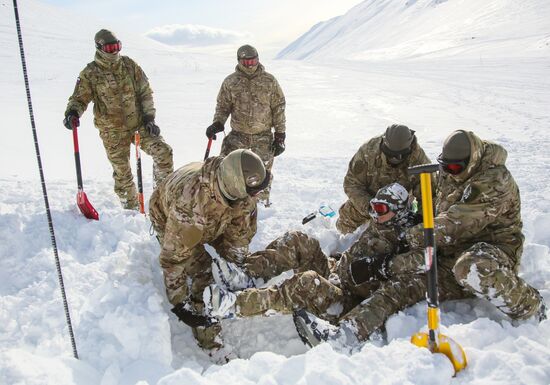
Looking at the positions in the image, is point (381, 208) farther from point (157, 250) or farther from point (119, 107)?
point (119, 107)

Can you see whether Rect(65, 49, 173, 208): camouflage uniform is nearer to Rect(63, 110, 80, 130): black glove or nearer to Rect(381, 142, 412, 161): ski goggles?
Rect(63, 110, 80, 130): black glove

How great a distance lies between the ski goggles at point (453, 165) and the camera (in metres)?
3.86

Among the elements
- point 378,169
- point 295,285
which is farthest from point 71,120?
point 378,169

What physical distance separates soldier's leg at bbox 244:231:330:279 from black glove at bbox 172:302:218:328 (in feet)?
2.26

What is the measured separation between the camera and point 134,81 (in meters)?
5.98

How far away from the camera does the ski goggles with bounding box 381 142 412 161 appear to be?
16.1 ft

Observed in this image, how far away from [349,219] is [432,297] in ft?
9.19

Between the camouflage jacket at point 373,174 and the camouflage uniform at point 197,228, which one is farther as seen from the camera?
the camouflage jacket at point 373,174

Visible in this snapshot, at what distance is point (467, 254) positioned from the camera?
3758 mm

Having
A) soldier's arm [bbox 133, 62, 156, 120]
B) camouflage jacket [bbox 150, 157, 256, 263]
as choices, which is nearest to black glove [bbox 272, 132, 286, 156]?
soldier's arm [bbox 133, 62, 156, 120]

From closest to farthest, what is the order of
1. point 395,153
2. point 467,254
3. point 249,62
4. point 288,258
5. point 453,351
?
point 453,351 < point 467,254 < point 288,258 < point 395,153 < point 249,62

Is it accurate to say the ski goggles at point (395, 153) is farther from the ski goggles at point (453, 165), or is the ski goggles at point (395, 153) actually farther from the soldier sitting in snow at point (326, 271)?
the ski goggles at point (453, 165)

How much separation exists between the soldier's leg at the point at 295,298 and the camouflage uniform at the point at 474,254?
0.33m

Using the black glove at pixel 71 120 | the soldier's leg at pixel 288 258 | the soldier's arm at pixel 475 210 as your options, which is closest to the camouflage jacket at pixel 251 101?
the black glove at pixel 71 120
